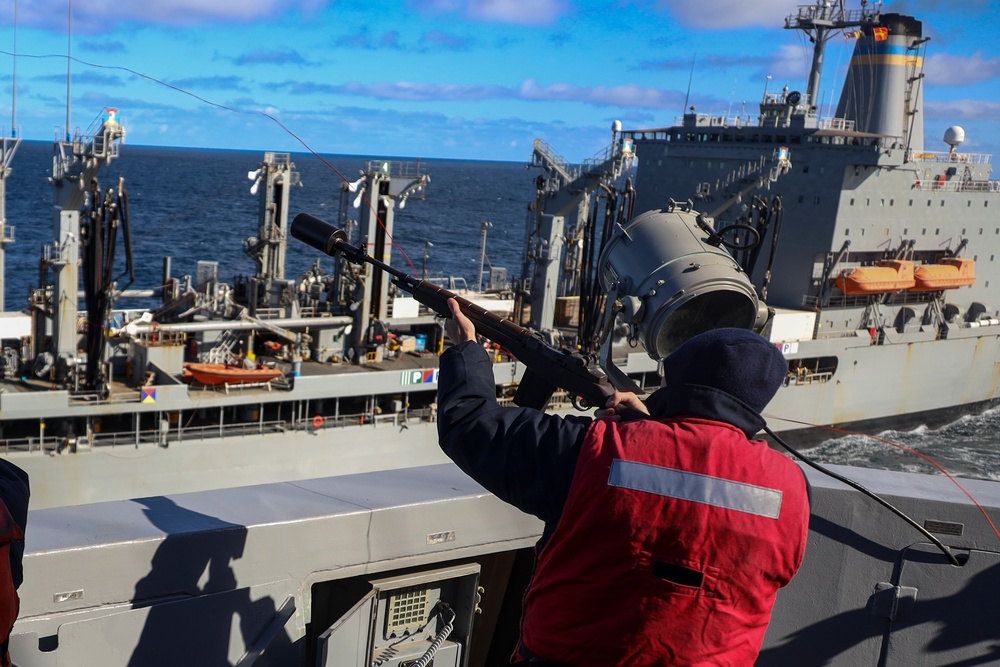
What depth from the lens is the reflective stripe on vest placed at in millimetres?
1619

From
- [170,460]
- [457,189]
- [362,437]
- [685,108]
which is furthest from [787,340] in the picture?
[457,189]

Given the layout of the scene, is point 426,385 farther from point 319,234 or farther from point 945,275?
point 945,275

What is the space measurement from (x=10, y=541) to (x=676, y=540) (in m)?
1.28

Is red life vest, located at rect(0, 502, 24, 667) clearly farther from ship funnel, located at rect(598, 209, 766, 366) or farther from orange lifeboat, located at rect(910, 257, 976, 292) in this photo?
orange lifeboat, located at rect(910, 257, 976, 292)

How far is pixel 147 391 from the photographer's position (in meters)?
12.8

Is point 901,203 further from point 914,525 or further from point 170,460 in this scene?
point 914,525

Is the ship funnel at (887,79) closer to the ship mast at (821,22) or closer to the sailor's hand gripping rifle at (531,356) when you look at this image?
the ship mast at (821,22)

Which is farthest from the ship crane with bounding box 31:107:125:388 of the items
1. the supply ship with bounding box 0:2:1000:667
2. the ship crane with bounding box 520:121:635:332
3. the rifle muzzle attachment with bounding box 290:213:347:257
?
the rifle muzzle attachment with bounding box 290:213:347:257

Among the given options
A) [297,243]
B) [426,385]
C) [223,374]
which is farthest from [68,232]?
[297,243]

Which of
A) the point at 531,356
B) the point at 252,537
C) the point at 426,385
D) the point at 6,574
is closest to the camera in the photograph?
the point at 6,574

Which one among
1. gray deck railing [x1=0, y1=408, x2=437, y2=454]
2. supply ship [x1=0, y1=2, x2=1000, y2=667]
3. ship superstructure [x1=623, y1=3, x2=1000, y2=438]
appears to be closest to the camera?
supply ship [x1=0, y1=2, x2=1000, y2=667]

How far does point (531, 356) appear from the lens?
294cm

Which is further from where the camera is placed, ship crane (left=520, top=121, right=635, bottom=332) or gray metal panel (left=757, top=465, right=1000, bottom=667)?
ship crane (left=520, top=121, right=635, bottom=332)

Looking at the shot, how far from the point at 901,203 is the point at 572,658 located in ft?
70.5
